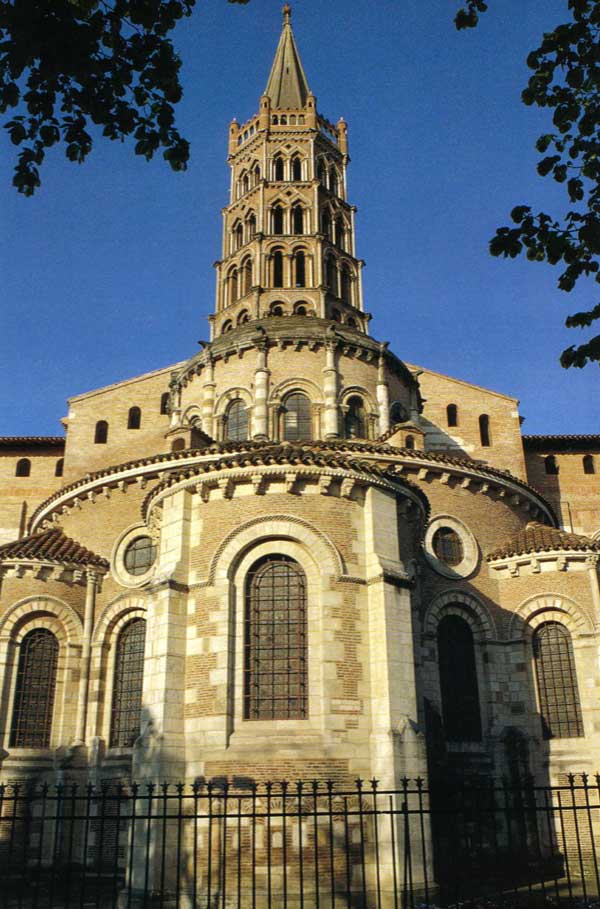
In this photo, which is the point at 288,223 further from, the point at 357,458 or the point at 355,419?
the point at 357,458

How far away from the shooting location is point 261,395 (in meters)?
30.5

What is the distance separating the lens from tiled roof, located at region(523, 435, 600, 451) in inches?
1480

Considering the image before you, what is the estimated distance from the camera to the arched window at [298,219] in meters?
37.8

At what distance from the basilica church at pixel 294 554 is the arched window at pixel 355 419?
15 centimetres

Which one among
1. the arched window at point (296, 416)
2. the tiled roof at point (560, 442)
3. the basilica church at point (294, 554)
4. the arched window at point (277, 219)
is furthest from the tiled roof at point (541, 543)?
the arched window at point (277, 219)

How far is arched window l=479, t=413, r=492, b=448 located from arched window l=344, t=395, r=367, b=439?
28.1ft

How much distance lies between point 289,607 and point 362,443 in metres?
9.98

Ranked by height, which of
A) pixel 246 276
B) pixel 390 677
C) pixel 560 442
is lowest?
pixel 390 677

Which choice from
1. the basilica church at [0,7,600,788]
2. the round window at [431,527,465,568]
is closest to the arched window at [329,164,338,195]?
the basilica church at [0,7,600,788]

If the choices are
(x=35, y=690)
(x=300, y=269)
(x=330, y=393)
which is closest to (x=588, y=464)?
(x=330, y=393)

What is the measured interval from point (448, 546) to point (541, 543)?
2869 mm

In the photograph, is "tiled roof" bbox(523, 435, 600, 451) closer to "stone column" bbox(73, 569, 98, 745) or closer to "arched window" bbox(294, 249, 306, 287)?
"arched window" bbox(294, 249, 306, 287)

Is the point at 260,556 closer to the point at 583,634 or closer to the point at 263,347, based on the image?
the point at 583,634

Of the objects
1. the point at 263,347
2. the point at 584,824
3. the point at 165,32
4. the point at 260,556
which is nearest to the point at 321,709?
the point at 260,556
